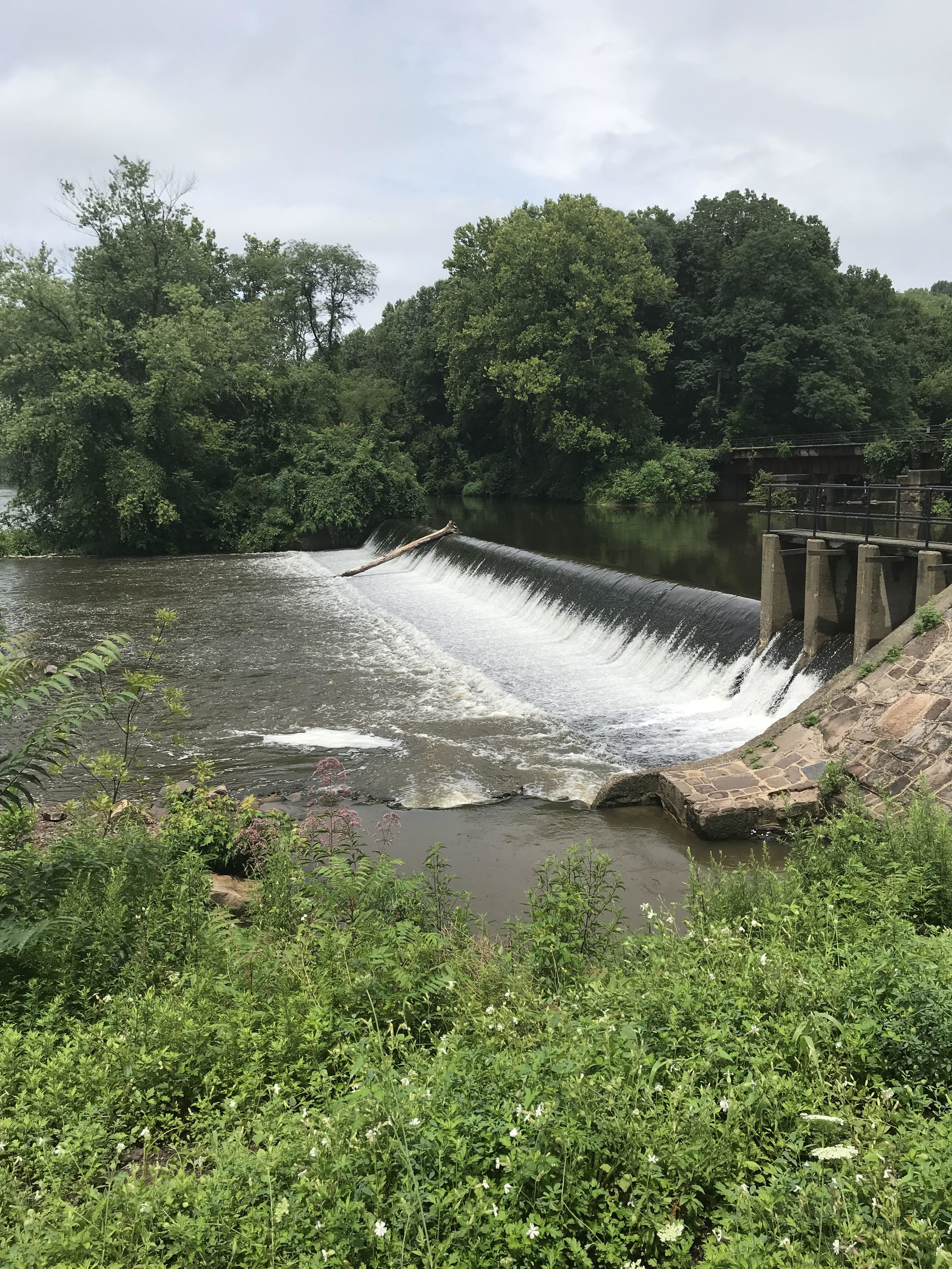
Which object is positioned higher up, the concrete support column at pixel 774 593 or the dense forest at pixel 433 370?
the dense forest at pixel 433 370

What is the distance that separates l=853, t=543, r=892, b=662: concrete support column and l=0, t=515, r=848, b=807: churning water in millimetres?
1269

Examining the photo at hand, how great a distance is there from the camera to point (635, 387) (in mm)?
42062

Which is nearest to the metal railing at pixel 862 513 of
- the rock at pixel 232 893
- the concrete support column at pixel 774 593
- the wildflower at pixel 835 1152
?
the concrete support column at pixel 774 593

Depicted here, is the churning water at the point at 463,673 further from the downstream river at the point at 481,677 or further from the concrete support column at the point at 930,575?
the concrete support column at the point at 930,575

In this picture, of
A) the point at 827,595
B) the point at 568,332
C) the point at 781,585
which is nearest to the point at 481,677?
the point at 781,585

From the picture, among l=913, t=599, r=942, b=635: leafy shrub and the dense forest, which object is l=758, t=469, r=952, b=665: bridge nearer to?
l=913, t=599, r=942, b=635: leafy shrub

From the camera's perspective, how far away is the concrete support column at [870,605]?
33.2 ft

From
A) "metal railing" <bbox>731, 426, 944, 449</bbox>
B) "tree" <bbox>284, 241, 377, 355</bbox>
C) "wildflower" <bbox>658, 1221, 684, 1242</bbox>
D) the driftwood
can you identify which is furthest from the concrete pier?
"tree" <bbox>284, 241, 377, 355</bbox>

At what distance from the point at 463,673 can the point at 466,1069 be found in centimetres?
1182

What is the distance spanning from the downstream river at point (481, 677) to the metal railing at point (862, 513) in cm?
165

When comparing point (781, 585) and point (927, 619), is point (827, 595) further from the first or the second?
point (927, 619)

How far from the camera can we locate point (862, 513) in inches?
447

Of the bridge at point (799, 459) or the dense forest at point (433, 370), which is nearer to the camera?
the dense forest at point (433, 370)

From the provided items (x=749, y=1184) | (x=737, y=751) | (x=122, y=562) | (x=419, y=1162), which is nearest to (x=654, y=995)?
(x=749, y=1184)
